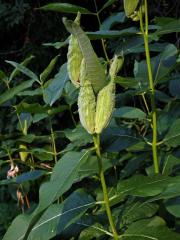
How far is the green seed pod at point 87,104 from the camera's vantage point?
101 cm

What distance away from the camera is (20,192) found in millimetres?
2186

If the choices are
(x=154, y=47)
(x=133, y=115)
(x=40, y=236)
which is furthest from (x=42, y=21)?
(x=40, y=236)

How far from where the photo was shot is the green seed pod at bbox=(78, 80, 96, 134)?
1006 millimetres

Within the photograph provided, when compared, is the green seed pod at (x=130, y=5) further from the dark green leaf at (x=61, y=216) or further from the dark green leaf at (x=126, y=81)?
the dark green leaf at (x=61, y=216)

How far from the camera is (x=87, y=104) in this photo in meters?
1.01

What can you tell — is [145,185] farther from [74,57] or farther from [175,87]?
[175,87]

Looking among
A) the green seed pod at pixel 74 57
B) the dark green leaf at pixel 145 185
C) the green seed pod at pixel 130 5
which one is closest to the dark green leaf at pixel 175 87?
the green seed pod at pixel 130 5

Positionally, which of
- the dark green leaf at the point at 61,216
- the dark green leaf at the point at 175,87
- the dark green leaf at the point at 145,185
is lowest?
the dark green leaf at the point at 61,216

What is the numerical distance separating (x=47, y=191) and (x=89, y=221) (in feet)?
1.26

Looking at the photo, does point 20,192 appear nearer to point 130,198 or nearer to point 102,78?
point 130,198

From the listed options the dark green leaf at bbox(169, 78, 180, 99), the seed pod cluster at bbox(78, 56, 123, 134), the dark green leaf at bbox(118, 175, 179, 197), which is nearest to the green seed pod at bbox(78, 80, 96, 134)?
the seed pod cluster at bbox(78, 56, 123, 134)

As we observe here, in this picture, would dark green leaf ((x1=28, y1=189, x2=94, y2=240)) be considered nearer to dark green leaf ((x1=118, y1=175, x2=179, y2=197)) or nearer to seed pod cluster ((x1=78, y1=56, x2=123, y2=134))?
dark green leaf ((x1=118, y1=175, x2=179, y2=197))

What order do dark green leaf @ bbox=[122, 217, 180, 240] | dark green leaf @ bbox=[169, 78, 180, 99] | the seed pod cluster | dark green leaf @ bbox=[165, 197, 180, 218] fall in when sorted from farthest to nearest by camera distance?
dark green leaf @ bbox=[169, 78, 180, 99], dark green leaf @ bbox=[165, 197, 180, 218], dark green leaf @ bbox=[122, 217, 180, 240], the seed pod cluster

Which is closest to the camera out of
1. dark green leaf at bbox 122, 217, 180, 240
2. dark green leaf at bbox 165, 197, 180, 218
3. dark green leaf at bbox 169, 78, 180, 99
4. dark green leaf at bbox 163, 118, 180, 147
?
dark green leaf at bbox 122, 217, 180, 240
